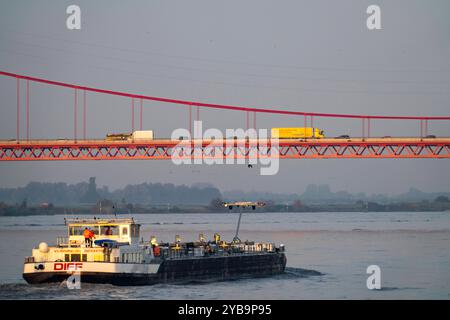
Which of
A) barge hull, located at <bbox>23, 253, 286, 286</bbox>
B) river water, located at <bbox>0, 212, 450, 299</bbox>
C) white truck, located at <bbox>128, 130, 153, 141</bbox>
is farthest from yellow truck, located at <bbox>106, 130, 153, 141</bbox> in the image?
barge hull, located at <bbox>23, 253, 286, 286</bbox>

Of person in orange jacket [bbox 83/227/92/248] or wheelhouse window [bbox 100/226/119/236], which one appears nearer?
person in orange jacket [bbox 83/227/92/248]

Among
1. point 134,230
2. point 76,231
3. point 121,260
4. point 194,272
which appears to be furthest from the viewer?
point 134,230

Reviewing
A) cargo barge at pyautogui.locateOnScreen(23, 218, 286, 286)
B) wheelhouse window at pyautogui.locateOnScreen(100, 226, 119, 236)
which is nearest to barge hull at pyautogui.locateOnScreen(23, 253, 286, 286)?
cargo barge at pyautogui.locateOnScreen(23, 218, 286, 286)

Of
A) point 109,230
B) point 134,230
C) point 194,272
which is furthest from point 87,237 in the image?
point 194,272

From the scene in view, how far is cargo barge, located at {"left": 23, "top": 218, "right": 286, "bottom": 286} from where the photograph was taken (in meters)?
57.3

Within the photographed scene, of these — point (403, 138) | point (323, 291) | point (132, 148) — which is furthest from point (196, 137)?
point (323, 291)

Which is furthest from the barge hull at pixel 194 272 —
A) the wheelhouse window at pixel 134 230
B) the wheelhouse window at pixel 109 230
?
the wheelhouse window at pixel 109 230

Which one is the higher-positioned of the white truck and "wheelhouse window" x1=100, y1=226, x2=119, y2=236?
the white truck

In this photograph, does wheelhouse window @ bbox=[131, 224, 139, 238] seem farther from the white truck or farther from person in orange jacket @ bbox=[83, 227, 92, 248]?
the white truck

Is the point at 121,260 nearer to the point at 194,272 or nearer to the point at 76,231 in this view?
the point at 76,231

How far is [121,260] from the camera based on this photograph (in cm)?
5797
